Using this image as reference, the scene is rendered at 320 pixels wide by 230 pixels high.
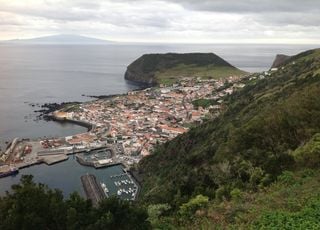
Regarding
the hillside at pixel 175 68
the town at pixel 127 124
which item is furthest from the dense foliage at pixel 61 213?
the hillside at pixel 175 68

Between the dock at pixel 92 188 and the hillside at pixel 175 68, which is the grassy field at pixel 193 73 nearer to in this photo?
the hillside at pixel 175 68

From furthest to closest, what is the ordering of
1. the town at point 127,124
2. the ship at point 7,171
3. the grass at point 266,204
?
the town at point 127,124 → the ship at point 7,171 → the grass at point 266,204

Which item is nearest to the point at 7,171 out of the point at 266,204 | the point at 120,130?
the point at 120,130

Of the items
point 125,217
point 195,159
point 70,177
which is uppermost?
point 125,217

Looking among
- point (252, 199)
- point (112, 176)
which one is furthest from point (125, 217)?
point (112, 176)

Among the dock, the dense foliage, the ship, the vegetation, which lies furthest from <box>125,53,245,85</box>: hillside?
the dense foliage

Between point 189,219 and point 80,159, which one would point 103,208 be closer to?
point 189,219
